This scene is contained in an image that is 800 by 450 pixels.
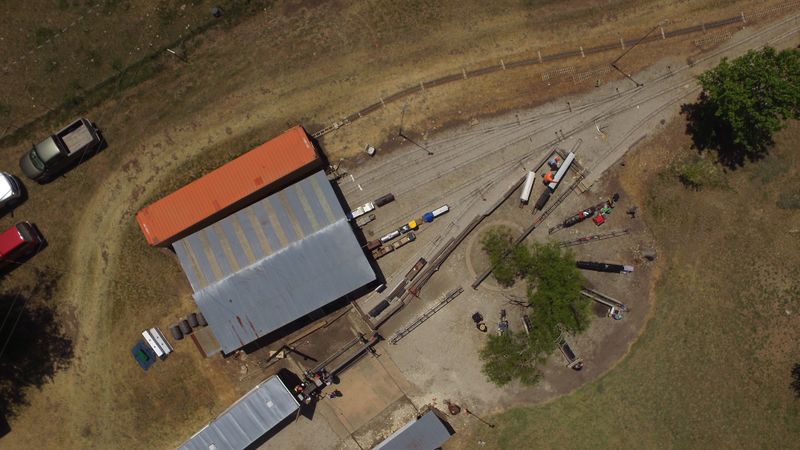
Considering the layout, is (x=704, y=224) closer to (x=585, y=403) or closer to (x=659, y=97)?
(x=659, y=97)

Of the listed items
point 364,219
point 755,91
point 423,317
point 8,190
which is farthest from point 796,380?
point 8,190

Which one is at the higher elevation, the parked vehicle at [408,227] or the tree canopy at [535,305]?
the parked vehicle at [408,227]

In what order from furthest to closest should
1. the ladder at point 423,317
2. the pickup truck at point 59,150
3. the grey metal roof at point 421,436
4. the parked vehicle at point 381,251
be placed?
the ladder at point 423,317 → the parked vehicle at point 381,251 → the grey metal roof at point 421,436 → the pickup truck at point 59,150

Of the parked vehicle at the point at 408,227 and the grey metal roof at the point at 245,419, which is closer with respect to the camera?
the grey metal roof at the point at 245,419

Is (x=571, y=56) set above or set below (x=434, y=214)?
above

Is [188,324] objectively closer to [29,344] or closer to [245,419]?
[245,419]

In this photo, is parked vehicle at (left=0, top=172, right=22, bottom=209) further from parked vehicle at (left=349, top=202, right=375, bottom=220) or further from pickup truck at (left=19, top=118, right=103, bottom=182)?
parked vehicle at (left=349, top=202, right=375, bottom=220)

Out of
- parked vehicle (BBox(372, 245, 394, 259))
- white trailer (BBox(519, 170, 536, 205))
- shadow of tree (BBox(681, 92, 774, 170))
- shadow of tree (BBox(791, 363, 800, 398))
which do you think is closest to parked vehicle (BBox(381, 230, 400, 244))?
parked vehicle (BBox(372, 245, 394, 259))

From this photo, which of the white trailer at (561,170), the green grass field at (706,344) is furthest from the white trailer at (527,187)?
the green grass field at (706,344)

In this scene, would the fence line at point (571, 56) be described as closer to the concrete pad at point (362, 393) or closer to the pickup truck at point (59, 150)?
the pickup truck at point (59, 150)
